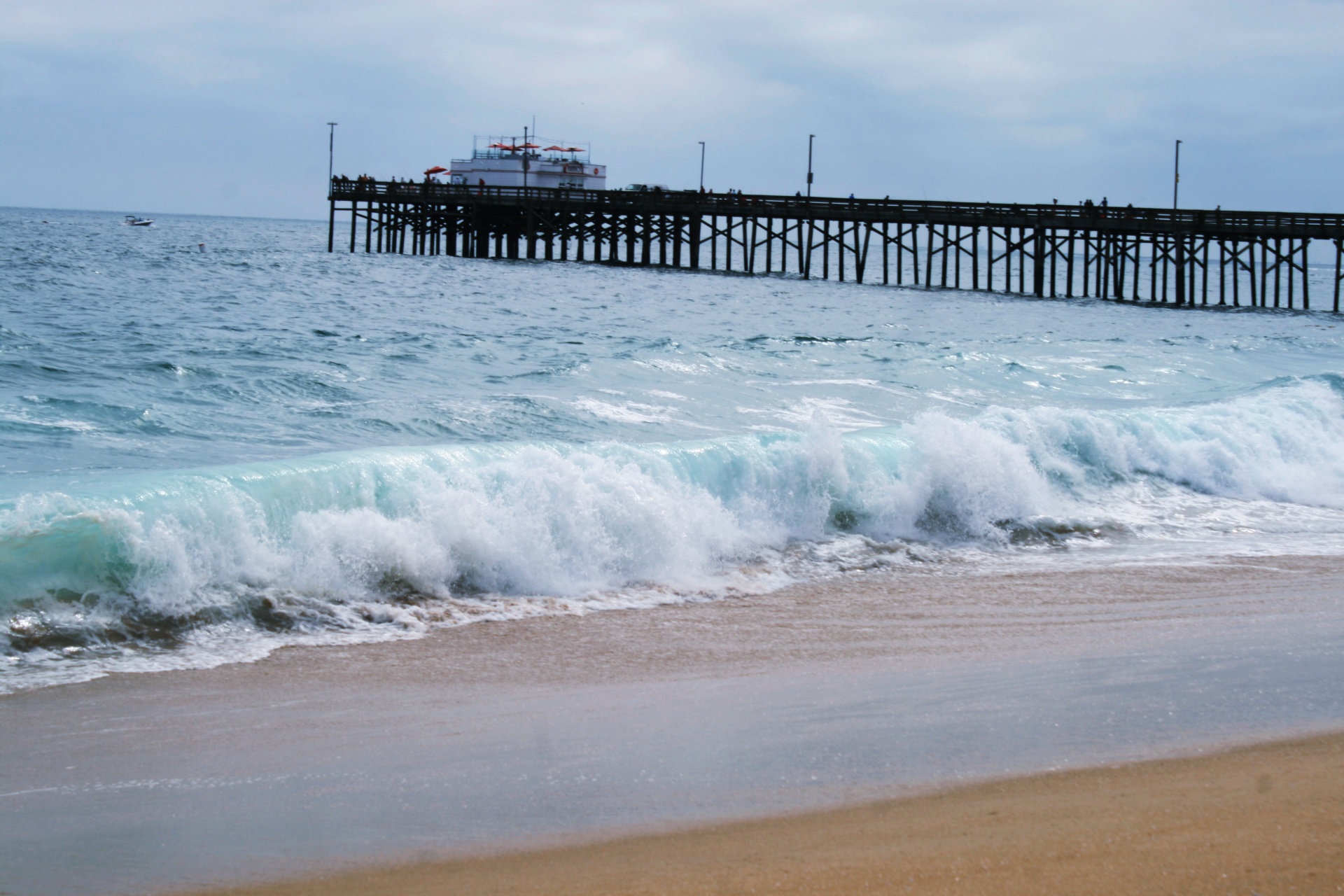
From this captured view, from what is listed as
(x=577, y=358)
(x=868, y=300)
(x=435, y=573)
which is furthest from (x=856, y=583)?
(x=868, y=300)

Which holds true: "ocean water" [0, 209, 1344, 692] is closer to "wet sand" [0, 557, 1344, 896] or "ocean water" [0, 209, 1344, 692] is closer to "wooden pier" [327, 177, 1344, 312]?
"wet sand" [0, 557, 1344, 896]

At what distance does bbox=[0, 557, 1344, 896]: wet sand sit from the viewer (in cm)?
326

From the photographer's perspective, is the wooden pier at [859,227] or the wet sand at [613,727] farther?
the wooden pier at [859,227]

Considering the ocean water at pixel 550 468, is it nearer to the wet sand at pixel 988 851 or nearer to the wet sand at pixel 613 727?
the wet sand at pixel 613 727

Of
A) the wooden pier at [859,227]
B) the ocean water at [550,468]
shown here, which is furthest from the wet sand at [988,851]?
the wooden pier at [859,227]

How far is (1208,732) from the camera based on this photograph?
4082 millimetres

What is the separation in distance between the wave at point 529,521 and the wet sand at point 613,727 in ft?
1.60

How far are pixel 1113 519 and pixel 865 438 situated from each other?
1967mm

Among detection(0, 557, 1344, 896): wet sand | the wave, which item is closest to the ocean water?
the wave

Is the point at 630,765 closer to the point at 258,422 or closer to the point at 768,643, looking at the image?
the point at 768,643

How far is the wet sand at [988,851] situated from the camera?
2.92 m

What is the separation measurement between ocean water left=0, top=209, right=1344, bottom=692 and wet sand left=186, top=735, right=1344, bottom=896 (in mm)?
2478

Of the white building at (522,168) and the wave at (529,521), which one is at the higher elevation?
the white building at (522,168)

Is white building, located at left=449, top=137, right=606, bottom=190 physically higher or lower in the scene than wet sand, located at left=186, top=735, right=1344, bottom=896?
higher
